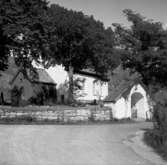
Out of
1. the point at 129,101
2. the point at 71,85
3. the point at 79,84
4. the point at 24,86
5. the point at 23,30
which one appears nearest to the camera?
the point at 23,30

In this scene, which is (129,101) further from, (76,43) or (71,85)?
(76,43)

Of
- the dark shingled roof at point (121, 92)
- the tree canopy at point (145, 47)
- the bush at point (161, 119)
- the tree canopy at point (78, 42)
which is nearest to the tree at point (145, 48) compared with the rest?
the tree canopy at point (145, 47)

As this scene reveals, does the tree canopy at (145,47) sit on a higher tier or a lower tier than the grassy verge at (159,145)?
higher

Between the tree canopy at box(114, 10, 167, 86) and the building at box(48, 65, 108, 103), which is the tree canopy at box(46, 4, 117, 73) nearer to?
the building at box(48, 65, 108, 103)

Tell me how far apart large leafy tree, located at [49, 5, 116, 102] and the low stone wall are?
15.4m

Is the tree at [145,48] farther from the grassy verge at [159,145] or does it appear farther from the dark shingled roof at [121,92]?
the grassy verge at [159,145]

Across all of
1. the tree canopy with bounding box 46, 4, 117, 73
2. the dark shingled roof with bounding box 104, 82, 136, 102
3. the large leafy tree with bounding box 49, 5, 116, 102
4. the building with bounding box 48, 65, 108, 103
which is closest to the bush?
the dark shingled roof with bounding box 104, 82, 136, 102

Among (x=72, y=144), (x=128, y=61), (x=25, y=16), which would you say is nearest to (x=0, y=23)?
(x=25, y=16)

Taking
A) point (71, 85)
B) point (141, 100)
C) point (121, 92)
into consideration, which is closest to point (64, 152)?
point (121, 92)

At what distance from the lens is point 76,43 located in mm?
43000

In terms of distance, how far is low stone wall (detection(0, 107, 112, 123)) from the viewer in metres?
25.3

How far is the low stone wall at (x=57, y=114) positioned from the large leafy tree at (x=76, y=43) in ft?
50.4

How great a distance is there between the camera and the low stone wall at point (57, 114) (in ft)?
82.9

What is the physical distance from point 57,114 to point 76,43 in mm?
18727
